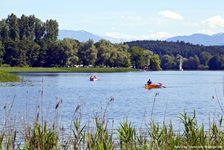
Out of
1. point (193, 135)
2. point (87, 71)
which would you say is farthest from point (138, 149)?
point (87, 71)

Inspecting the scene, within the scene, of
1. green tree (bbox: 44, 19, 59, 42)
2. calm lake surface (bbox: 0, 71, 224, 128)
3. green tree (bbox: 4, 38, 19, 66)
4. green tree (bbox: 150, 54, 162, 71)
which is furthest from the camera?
green tree (bbox: 150, 54, 162, 71)

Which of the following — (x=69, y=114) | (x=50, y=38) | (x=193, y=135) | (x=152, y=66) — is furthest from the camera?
(x=152, y=66)

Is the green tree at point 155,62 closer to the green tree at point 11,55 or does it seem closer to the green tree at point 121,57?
the green tree at point 121,57

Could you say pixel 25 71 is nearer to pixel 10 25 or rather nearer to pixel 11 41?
pixel 11 41

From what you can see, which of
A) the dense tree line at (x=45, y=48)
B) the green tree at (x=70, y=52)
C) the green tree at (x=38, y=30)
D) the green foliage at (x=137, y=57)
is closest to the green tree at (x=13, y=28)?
the dense tree line at (x=45, y=48)

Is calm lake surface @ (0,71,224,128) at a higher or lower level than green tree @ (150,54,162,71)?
lower

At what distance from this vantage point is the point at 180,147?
10578 mm

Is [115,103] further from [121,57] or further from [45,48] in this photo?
[121,57]

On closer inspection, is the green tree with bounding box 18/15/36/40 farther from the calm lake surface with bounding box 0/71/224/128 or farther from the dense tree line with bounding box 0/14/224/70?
the calm lake surface with bounding box 0/71/224/128

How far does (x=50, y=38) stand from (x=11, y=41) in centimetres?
1969

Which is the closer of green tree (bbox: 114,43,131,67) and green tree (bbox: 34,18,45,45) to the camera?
green tree (bbox: 114,43,131,67)

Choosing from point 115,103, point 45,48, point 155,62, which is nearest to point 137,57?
point 155,62

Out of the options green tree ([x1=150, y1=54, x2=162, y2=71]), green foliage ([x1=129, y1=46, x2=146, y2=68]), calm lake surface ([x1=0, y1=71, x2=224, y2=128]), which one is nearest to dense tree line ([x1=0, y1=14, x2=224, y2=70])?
green foliage ([x1=129, y1=46, x2=146, y2=68])

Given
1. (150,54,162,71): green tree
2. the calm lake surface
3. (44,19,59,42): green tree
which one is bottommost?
the calm lake surface
